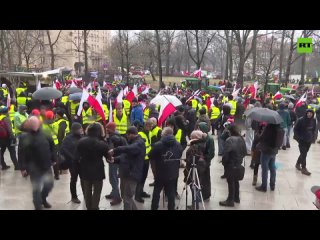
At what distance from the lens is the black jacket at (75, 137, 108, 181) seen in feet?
19.1

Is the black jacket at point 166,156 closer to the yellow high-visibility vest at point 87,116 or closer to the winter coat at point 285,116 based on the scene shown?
the yellow high-visibility vest at point 87,116

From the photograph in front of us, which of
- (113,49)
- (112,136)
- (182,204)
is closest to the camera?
(112,136)

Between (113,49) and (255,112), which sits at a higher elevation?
(113,49)

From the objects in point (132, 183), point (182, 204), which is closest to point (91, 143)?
point (132, 183)

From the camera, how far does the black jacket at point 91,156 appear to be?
5.81 meters

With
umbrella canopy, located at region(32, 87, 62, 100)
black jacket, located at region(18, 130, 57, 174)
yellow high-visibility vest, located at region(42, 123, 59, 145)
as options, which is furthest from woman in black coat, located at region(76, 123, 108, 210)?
umbrella canopy, located at region(32, 87, 62, 100)

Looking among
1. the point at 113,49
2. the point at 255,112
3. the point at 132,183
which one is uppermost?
the point at 113,49

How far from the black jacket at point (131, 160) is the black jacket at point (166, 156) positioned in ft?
0.73

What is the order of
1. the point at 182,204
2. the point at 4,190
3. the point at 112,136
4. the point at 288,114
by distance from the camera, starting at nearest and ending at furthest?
1. the point at 112,136
2. the point at 182,204
3. the point at 4,190
4. the point at 288,114

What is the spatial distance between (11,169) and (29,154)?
3.83m

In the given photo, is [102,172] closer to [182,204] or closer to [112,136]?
[112,136]

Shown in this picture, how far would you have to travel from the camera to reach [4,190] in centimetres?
789

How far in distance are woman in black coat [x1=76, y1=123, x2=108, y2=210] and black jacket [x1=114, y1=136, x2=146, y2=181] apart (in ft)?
0.92

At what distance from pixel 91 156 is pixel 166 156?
4.09 ft
